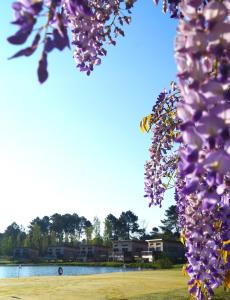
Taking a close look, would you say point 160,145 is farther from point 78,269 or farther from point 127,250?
point 127,250

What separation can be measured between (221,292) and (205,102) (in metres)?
11.5

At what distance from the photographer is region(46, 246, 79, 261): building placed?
9738 cm

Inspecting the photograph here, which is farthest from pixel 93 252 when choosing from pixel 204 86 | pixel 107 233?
pixel 204 86

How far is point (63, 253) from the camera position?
3841 inches

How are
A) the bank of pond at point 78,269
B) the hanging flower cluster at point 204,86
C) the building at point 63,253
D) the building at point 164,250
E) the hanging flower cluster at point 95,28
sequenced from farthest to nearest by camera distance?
the building at point 63,253
the building at point 164,250
the bank of pond at point 78,269
the hanging flower cluster at point 95,28
the hanging flower cluster at point 204,86

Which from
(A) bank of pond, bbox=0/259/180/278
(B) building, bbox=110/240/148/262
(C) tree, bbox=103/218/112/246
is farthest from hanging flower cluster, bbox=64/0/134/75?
(C) tree, bbox=103/218/112/246

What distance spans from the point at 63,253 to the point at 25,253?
30.2ft

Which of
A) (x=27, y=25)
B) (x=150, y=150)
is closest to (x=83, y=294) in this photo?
(x=150, y=150)

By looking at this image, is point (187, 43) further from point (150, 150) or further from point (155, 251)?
point (155, 251)

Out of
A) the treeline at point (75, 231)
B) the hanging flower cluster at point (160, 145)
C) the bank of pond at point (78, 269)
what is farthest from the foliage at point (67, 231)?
the hanging flower cluster at point (160, 145)

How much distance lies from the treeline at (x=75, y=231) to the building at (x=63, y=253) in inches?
127

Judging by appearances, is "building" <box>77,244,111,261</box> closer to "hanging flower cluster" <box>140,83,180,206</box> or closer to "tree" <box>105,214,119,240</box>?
"tree" <box>105,214,119,240</box>

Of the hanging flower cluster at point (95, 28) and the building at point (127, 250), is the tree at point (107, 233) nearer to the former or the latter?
the building at point (127, 250)

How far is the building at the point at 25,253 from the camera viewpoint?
99.8 meters
